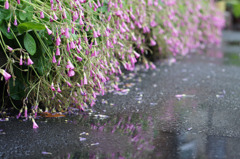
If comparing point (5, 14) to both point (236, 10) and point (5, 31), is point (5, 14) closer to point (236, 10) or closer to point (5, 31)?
point (5, 31)

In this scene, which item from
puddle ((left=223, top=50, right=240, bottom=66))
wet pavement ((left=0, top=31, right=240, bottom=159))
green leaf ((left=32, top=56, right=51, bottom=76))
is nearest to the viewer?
wet pavement ((left=0, top=31, right=240, bottom=159))

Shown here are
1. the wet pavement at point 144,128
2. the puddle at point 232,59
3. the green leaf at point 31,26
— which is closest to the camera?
the wet pavement at point 144,128

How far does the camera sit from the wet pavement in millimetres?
1998

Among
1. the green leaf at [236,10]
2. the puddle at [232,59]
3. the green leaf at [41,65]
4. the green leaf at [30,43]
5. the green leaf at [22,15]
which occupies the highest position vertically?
the green leaf at [236,10]

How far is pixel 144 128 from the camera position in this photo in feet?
7.98

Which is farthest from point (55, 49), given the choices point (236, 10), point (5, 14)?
point (236, 10)

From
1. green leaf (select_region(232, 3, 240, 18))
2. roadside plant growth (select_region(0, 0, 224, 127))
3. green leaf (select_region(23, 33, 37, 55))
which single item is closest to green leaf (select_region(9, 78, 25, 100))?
roadside plant growth (select_region(0, 0, 224, 127))

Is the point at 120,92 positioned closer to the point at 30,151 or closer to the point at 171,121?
the point at 171,121

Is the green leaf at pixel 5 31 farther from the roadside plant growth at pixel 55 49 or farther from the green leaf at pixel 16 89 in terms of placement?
the green leaf at pixel 16 89

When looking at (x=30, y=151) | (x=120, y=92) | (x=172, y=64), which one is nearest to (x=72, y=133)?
(x=30, y=151)

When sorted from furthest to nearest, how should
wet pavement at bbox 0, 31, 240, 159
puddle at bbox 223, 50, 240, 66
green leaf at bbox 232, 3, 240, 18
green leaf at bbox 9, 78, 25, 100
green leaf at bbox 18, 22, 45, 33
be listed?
green leaf at bbox 232, 3, 240, 18
puddle at bbox 223, 50, 240, 66
green leaf at bbox 9, 78, 25, 100
green leaf at bbox 18, 22, 45, 33
wet pavement at bbox 0, 31, 240, 159

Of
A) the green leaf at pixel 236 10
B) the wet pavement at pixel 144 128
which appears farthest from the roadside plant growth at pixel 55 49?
the green leaf at pixel 236 10

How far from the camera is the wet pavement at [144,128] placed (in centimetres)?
200

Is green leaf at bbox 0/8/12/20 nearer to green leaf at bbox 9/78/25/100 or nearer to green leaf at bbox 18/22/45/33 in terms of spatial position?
green leaf at bbox 18/22/45/33
